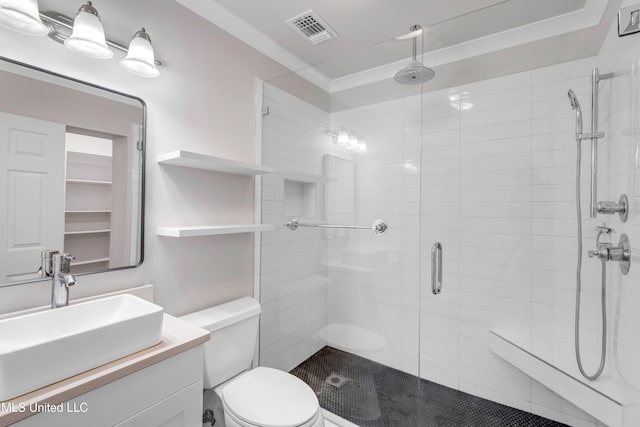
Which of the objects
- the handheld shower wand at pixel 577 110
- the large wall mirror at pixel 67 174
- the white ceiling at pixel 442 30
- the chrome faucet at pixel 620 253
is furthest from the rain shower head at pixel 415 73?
the large wall mirror at pixel 67 174

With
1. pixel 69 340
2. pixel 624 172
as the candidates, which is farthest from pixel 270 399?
pixel 624 172

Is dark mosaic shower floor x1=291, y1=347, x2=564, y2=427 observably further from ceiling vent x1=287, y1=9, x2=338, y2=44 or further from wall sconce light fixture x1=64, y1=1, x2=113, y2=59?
ceiling vent x1=287, y1=9, x2=338, y2=44

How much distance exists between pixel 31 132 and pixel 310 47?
1763mm

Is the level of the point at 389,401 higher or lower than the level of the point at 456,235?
lower

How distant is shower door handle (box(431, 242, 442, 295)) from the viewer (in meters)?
1.78

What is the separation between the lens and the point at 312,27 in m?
1.89

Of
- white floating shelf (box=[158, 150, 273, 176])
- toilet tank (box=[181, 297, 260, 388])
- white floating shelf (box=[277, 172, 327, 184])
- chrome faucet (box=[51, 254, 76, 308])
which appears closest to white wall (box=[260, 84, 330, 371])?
white floating shelf (box=[277, 172, 327, 184])

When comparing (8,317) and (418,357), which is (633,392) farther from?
(8,317)

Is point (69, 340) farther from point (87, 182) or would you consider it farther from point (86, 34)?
point (86, 34)

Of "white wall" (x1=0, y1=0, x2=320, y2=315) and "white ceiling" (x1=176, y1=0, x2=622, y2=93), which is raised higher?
"white ceiling" (x1=176, y1=0, x2=622, y2=93)

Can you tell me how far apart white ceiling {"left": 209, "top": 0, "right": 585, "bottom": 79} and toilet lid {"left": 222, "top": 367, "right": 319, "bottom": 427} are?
184 centimetres

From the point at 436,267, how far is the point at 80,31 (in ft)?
6.81

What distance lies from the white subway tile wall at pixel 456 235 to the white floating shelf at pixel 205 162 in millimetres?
317

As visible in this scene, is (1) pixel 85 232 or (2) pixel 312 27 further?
(2) pixel 312 27
